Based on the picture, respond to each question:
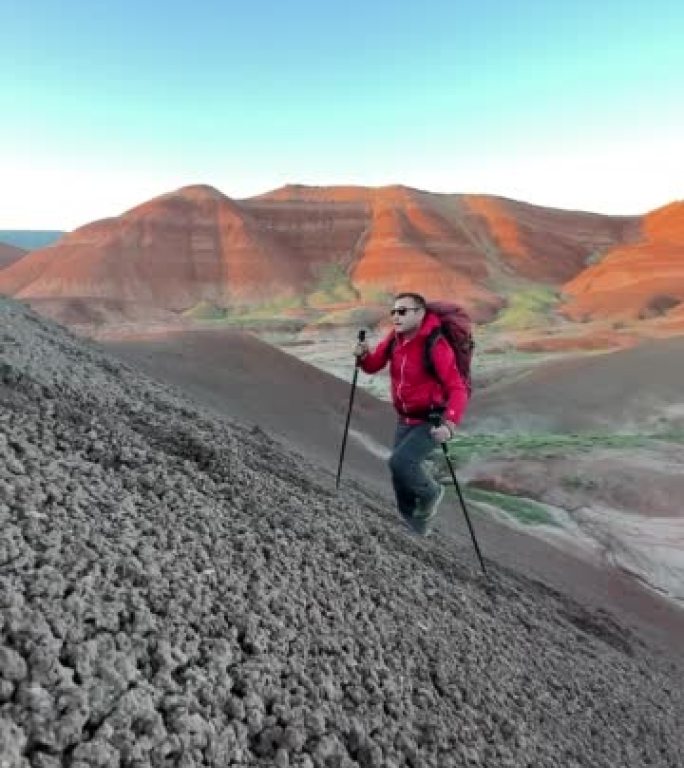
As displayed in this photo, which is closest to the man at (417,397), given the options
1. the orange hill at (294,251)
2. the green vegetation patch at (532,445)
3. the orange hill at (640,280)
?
the green vegetation patch at (532,445)

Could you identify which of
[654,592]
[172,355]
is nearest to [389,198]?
[172,355]

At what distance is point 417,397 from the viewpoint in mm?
5875

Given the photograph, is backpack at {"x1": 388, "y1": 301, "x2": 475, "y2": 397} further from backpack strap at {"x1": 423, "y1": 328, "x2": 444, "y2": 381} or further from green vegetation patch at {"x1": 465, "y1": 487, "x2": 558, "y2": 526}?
green vegetation patch at {"x1": 465, "y1": 487, "x2": 558, "y2": 526}

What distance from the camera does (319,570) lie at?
12.5 feet

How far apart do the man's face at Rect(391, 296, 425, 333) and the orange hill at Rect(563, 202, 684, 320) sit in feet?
179

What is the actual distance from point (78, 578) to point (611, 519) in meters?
13.3

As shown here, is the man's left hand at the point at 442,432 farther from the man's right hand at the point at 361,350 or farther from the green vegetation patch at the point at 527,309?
the green vegetation patch at the point at 527,309

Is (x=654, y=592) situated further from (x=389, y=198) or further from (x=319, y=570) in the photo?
(x=389, y=198)

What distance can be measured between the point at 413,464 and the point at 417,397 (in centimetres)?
52

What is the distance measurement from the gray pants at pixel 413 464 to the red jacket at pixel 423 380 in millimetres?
110

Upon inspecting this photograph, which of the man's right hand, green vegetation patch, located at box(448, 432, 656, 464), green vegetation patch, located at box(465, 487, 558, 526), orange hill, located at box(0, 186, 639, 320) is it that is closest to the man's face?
the man's right hand

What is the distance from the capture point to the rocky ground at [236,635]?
224cm

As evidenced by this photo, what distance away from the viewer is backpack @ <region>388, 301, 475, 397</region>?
565 cm

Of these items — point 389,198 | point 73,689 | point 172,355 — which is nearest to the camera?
point 73,689
